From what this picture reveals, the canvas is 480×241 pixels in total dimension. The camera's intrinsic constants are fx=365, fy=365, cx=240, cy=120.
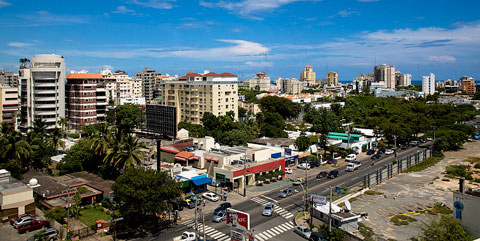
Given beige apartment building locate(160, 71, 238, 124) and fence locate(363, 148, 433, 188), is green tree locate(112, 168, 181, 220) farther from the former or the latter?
beige apartment building locate(160, 71, 238, 124)

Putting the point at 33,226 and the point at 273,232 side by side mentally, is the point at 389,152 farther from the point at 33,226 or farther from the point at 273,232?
the point at 33,226

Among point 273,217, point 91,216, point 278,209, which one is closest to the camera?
point 273,217

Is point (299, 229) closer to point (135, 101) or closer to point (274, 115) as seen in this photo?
point (274, 115)

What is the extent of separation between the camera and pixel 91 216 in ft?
129

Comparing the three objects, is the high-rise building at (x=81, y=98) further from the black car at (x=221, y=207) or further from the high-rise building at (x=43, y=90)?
the black car at (x=221, y=207)

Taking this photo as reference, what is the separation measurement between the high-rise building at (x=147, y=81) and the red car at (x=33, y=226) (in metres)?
150

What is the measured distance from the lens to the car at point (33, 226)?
3459cm

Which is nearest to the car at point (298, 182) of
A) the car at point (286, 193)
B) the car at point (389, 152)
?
the car at point (286, 193)

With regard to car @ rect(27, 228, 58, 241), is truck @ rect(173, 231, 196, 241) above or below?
below

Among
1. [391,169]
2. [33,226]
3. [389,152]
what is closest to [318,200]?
[391,169]

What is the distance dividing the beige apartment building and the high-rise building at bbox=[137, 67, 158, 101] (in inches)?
3137

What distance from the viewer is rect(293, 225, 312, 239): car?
34.0 meters

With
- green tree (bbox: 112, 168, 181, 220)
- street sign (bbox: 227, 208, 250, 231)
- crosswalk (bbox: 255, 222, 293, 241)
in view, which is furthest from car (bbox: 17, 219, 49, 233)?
crosswalk (bbox: 255, 222, 293, 241)

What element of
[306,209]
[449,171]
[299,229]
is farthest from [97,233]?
[449,171]
